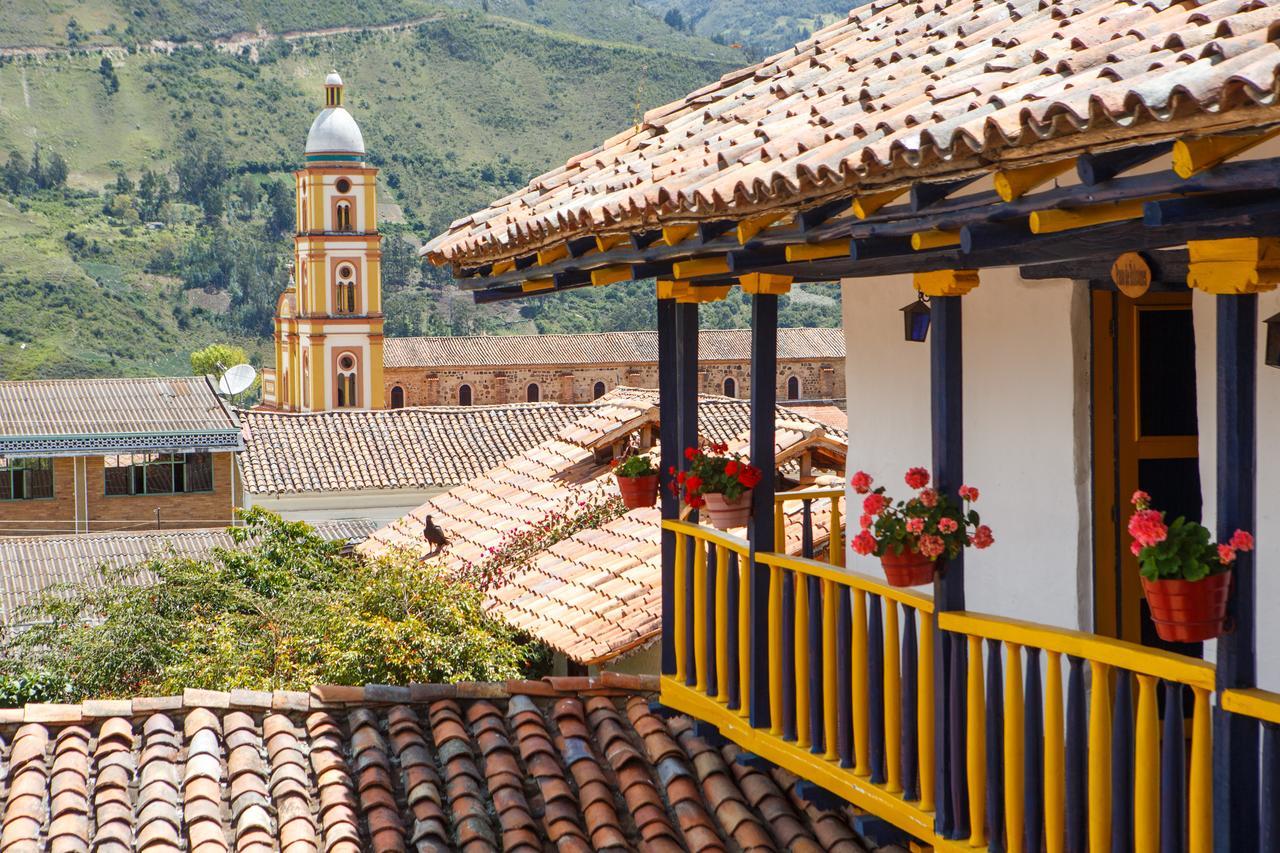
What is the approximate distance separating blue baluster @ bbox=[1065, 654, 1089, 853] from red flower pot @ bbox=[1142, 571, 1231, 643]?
56 centimetres

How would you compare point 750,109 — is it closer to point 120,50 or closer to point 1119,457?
point 1119,457

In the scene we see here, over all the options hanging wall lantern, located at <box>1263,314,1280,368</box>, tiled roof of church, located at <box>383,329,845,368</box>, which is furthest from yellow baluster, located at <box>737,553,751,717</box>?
tiled roof of church, located at <box>383,329,845,368</box>

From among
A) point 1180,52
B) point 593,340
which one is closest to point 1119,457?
point 1180,52

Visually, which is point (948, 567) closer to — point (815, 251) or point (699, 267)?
point (815, 251)

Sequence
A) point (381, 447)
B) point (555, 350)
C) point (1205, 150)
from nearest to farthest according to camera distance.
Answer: point (1205, 150) → point (381, 447) → point (555, 350)

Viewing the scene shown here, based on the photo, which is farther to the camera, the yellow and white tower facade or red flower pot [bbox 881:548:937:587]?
the yellow and white tower facade

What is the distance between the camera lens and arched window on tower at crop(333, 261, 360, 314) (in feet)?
186

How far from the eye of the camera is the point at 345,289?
2253 inches

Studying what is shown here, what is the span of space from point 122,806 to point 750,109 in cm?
328

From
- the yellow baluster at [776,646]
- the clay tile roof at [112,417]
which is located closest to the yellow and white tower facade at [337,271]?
the clay tile roof at [112,417]

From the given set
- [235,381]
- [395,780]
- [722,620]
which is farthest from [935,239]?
[235,381]

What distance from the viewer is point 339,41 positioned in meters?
113

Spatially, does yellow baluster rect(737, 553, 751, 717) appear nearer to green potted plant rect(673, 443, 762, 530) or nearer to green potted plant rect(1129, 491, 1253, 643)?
green potted plant rect(673, 443, 762, 530)

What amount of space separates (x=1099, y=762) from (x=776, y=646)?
174 centimetres
